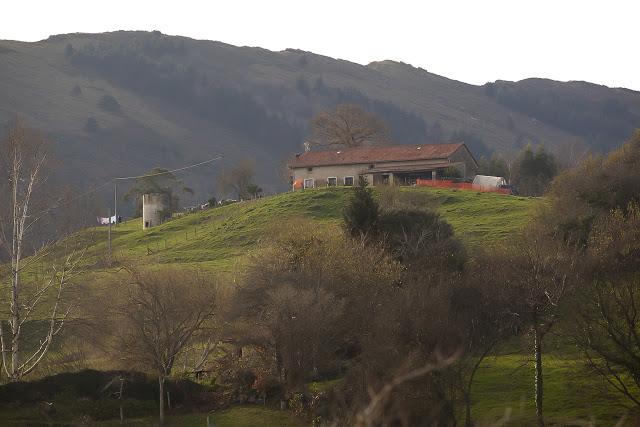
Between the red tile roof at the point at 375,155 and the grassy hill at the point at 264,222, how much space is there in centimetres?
1010

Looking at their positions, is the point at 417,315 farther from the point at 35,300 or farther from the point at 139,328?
the point at 35,300

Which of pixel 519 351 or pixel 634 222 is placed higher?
pixel 634 222

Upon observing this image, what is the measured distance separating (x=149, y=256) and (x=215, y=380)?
1263 inches

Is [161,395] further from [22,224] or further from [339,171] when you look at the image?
[339,171]

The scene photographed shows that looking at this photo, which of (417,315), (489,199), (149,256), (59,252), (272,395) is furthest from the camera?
(489,199)

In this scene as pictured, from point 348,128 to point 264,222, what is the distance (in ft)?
125

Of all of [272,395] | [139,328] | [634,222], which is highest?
[634,222]

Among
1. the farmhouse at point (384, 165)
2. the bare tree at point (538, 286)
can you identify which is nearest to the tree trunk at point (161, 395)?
the bare tree at point (538, 286)

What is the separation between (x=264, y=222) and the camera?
8275 cm

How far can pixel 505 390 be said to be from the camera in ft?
139

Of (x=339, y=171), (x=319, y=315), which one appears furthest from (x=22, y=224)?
(x=339, y=171)

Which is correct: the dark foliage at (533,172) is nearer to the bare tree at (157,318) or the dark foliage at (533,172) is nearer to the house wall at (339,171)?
the house wall at (339,171)

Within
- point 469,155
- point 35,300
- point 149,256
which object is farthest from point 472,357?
point 469,155

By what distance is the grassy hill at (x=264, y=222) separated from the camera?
242 ft
